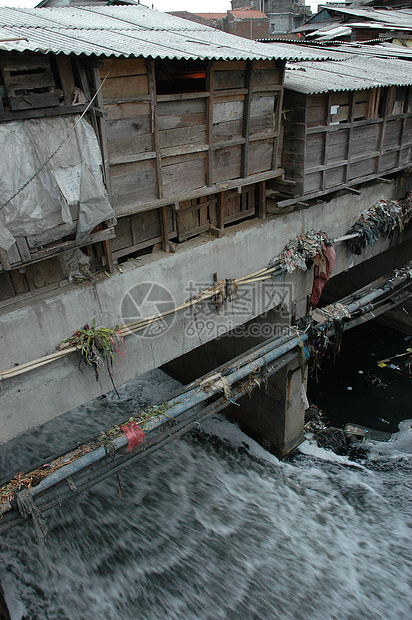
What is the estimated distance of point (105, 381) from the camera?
687cm

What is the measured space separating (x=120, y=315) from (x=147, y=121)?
9.62 feet

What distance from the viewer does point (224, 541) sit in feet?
29.7

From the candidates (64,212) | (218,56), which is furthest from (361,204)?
(64,212)

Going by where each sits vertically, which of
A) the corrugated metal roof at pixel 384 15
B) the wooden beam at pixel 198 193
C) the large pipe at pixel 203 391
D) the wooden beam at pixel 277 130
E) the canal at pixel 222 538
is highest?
the corrugated metal roof at pixel 384 15

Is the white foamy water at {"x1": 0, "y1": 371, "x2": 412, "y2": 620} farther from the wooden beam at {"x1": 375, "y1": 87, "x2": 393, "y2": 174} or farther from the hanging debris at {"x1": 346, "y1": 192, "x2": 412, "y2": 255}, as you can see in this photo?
the wooden beam at {"x1": 375, "y1": 87, "x2": 393, "y2": 174}

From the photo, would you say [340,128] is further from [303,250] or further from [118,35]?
[118,35]

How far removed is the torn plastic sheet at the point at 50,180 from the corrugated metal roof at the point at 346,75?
4.30 meters

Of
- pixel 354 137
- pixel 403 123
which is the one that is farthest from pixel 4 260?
pixel 403 123

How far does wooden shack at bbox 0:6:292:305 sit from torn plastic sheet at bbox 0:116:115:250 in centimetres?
9

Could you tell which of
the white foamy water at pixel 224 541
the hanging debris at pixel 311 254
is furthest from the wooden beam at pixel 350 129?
the white foamy water at pixel 224 541

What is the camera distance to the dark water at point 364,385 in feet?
41.2

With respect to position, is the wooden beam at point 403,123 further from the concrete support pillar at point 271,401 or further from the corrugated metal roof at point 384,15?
the corrugated metal roof at point 384,15

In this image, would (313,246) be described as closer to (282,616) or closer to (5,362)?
(5,362)

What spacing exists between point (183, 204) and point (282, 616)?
25.6 ft
